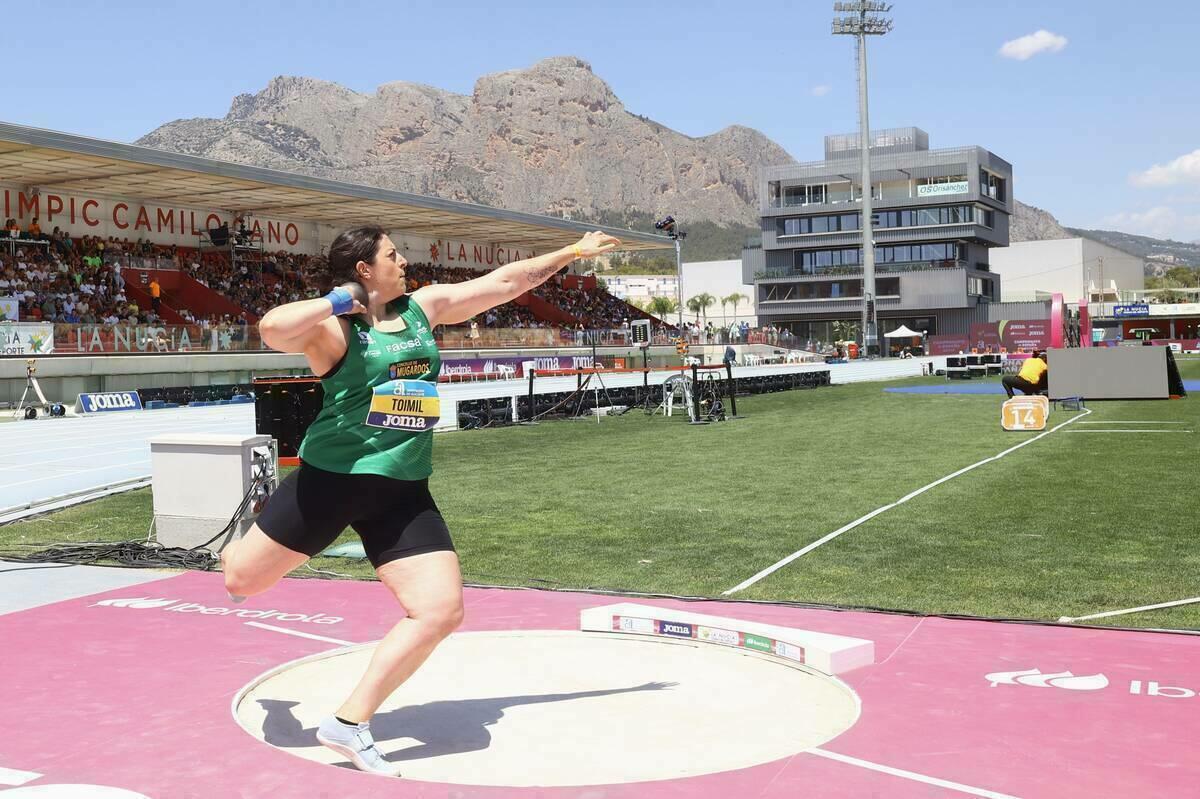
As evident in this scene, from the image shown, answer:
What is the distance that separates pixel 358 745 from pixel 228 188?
159 ft

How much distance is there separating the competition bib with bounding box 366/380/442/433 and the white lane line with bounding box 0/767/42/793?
1876 mm

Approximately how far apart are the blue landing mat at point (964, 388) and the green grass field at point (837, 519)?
679 inches

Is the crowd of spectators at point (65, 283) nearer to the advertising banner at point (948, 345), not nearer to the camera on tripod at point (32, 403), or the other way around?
the camera on tripod at point (32, 403)

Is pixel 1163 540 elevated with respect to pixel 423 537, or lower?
lower

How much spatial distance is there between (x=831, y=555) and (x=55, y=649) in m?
5.84

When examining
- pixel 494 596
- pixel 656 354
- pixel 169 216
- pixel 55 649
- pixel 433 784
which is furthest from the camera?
pixel 656 354

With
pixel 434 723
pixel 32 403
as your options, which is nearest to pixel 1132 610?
pixel 434 723

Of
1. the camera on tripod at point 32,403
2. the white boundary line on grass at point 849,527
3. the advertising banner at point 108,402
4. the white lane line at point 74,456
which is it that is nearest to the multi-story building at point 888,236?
the advertising banner at point 108,402

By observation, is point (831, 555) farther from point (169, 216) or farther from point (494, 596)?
point (169, 216)

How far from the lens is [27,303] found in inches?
1471

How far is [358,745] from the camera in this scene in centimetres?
449

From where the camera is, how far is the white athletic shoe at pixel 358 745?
177 inches

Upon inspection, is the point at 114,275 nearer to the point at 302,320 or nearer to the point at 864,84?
the point at 302,320

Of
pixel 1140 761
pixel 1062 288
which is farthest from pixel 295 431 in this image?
pixel 1062 288
